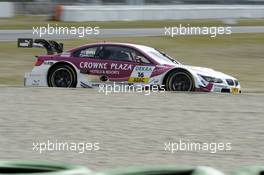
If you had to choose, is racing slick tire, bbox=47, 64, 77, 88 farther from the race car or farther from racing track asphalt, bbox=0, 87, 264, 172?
racing track asphalt, bbox=0, 87, 264, 172

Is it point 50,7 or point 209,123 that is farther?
point 50,7

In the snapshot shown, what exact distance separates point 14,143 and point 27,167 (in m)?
3.96

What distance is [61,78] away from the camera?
44.3ft

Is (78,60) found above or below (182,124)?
above

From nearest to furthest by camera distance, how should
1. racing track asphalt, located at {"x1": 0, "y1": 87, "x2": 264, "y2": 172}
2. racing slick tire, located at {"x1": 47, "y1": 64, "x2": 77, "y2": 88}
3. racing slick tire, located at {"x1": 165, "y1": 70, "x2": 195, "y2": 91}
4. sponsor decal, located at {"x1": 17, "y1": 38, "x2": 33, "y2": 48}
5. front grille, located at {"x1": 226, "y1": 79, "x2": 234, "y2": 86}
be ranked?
racing track asphalt, located at {"x1": 0, "y1": 87, "x2": 264, "y2": 172} → racing slick tire, located at {"x1": 165, "y1": 70, "x2": 195, "y2": 91} → front grille, located at {"x1": 226, "y1": 79, "x2": 234, "y2": 86} → racing slick tire, located at {"x1": 47, "y1": 64, "x2": 77, "y2": 88} → sponsor decal, located at {"x1": 17, "y1": 38, "x2": 33, "y2": 48}

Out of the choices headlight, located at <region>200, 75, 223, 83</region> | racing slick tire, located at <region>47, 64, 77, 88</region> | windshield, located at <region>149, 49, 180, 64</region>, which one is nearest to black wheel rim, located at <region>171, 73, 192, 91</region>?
headlight, located at <region>200, 75, 223, 83</region>

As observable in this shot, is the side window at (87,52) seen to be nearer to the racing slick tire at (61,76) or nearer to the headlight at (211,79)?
the racing slick tire at (61,76)

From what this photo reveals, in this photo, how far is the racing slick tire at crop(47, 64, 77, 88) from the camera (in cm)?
1348

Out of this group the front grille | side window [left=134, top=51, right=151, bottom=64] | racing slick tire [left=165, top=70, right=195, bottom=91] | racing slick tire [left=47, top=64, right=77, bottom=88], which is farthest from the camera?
racing slick tire [left=47, top=64, right=77, bottom=88]

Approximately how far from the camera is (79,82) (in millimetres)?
13414

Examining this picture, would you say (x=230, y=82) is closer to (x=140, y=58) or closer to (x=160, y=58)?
(x=160, y=58)

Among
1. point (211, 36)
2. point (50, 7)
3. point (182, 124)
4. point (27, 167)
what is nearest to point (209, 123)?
point (182, 124)

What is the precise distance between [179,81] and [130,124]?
4.16 metres

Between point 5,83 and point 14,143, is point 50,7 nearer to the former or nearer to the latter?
point 5,83
